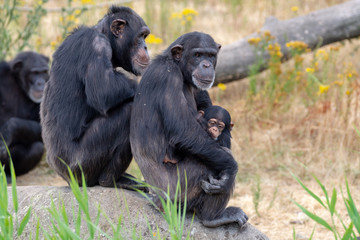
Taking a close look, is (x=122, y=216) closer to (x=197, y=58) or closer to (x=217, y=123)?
(x=217, y=123)

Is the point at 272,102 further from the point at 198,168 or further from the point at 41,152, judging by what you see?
the point at 198,168

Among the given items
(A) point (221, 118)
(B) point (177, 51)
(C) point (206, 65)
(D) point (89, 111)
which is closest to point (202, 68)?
(C) point (206, 65)

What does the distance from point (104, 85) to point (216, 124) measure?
922 mm

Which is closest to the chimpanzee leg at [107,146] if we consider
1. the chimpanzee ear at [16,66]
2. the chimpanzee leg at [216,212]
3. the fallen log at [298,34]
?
the chimpanzee leg at [216,212]

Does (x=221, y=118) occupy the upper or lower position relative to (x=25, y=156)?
upper

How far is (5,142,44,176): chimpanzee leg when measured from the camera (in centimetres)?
730

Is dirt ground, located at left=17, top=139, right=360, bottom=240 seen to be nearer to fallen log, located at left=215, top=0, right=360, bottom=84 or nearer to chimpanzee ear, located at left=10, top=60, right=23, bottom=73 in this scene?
chimpanzee ear, located at left=10, top=60, right=23, bottom=73

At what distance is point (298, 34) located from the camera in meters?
8.48

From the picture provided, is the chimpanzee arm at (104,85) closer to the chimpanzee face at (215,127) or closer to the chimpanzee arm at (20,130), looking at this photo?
the chimpanzee face at (215,127)

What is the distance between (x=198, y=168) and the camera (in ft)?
13.3

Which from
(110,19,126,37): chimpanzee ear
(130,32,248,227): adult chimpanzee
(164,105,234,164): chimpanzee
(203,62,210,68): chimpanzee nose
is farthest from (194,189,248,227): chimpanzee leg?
(110,19,126,37): chimpanzee ear

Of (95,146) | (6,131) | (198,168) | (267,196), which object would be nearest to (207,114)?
(198,168)

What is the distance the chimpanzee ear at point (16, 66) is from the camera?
7469 mm

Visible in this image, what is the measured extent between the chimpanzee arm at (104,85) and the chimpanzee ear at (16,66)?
10.8 ft
